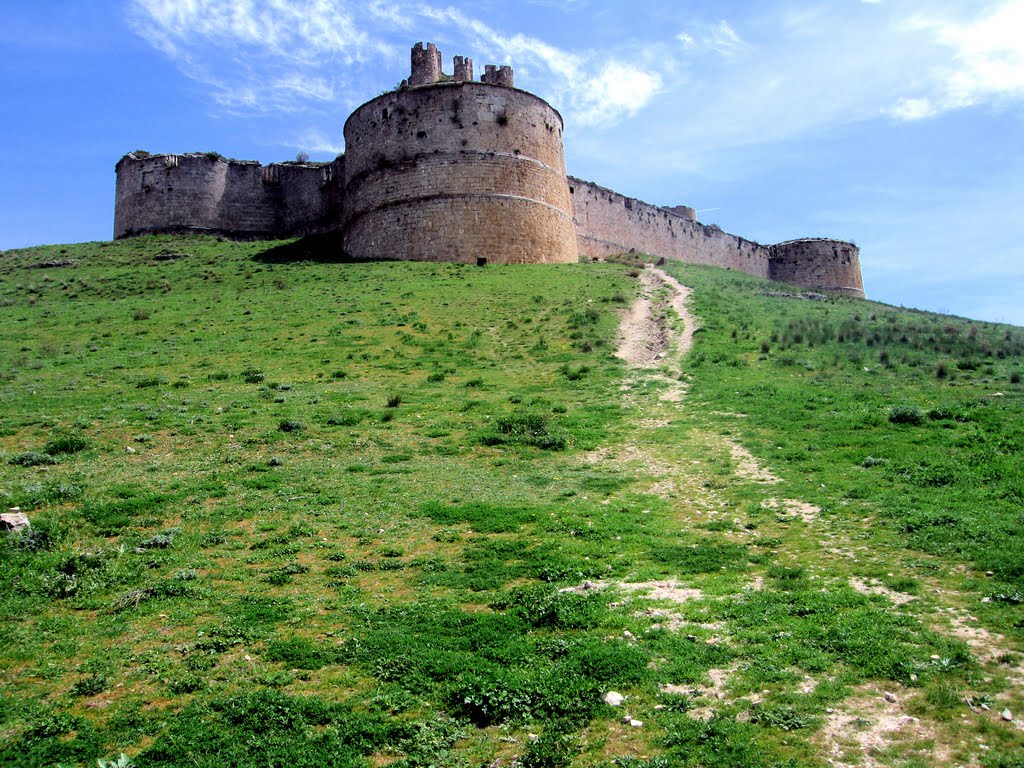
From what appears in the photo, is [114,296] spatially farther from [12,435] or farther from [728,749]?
[728,749]

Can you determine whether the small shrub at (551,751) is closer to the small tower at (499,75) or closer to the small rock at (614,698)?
the small rock at (614,698)

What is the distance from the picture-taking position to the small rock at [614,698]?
6320mm

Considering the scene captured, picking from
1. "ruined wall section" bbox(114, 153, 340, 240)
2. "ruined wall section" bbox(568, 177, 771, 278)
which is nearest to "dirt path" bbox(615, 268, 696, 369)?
"ruined wall section" bbox(568, 177, 771, 278)

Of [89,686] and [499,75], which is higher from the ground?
[499,75]

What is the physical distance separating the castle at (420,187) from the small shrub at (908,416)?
22.6 metres

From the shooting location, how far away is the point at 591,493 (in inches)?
478

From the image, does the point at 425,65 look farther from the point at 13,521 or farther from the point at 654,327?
the point at 13,521

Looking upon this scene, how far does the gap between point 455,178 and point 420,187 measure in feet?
5.25

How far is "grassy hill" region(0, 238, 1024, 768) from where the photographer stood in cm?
602

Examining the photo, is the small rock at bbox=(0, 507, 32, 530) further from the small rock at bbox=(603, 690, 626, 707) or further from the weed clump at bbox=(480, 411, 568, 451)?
the weed clump at bbox=(480, 411, 568, 451)

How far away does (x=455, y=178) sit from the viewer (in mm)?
35188

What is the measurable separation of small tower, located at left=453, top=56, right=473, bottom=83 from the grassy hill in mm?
20608

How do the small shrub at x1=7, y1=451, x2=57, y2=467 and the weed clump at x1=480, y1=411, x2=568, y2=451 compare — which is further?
the weed clump at x1=480, y1=411, x2=568, y2=451

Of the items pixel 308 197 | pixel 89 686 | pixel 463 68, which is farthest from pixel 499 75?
pixel 89 686
